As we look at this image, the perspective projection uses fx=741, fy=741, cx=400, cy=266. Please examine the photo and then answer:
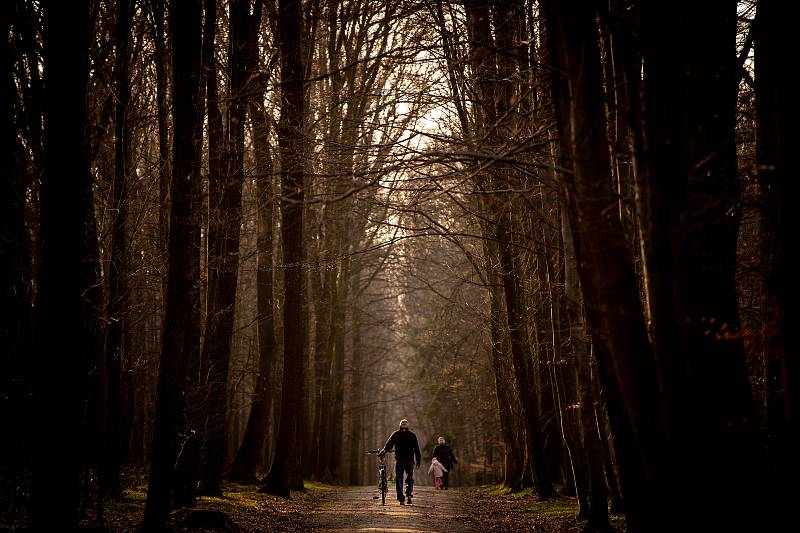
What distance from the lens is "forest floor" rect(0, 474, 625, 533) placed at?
33.8 ft

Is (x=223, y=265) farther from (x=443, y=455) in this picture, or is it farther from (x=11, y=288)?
(x=443, y=455)

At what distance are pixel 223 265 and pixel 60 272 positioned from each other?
6805 mm

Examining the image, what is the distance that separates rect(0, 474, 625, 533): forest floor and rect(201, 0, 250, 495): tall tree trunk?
46.2 inches

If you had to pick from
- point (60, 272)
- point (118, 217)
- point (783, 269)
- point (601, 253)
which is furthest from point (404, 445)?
point (783, 269)

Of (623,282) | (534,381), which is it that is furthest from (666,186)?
(534,381)

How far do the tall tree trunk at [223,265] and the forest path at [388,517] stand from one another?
252 cm

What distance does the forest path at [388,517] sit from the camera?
11469mm

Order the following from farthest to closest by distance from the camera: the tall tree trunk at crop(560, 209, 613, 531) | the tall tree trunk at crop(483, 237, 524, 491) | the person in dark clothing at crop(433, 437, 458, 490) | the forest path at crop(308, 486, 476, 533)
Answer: the person in dark clothing at crop(433, 437, 458, 490) < the tall tree trunk at crop(483, 237, 524, 491) < the forest path at crop(308, 486, 476, 533) < the tall tree trunk at crop(560, 209, 613, 531)

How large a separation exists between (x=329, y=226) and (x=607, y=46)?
16.7m

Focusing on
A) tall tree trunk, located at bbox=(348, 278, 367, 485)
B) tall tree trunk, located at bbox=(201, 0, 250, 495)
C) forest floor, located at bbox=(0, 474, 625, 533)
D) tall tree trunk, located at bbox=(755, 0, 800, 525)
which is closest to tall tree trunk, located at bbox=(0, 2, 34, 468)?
forest floor, located at bbox=(0, 474, 625, 533)

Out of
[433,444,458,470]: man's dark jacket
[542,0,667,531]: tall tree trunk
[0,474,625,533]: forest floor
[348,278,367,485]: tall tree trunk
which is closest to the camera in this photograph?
[542,0,667,531]: tall tree trunk

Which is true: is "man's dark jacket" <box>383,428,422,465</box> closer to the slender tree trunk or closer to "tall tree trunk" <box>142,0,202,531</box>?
the slender tree trunk

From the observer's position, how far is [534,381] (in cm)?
2150

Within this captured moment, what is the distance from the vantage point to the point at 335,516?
13906 mm
